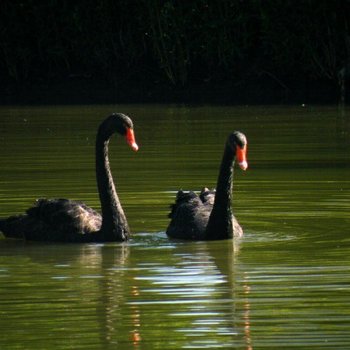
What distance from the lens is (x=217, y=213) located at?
11523 millimetres

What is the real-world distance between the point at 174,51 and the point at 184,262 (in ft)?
Answer: 79.2

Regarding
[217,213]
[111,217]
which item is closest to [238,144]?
[217,213]

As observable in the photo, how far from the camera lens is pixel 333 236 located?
1159 cm

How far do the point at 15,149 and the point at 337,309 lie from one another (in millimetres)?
12691

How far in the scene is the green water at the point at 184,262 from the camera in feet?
25.4

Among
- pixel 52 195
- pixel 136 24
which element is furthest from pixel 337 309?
pixel 136 24

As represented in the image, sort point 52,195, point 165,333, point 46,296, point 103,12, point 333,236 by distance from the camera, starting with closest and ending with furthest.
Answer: point 165,333
point 46,296
point 333,236
point 52,195
point 103,12

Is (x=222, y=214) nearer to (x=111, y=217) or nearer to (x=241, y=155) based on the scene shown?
(x=241, y=155)

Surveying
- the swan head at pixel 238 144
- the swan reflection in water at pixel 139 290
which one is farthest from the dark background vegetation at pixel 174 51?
the swan reflection in water at pixel 139 290

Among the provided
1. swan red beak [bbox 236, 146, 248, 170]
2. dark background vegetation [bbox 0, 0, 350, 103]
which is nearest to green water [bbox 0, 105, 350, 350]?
swan red beak [bbox 236, 146, 248, 170]

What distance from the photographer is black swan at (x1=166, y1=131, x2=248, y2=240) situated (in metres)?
11.6

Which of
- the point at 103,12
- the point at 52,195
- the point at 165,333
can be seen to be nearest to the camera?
the point at 165,333

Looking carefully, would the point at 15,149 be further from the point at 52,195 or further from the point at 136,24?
the point at 136,24

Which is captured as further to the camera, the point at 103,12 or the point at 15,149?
the point at 103,12
